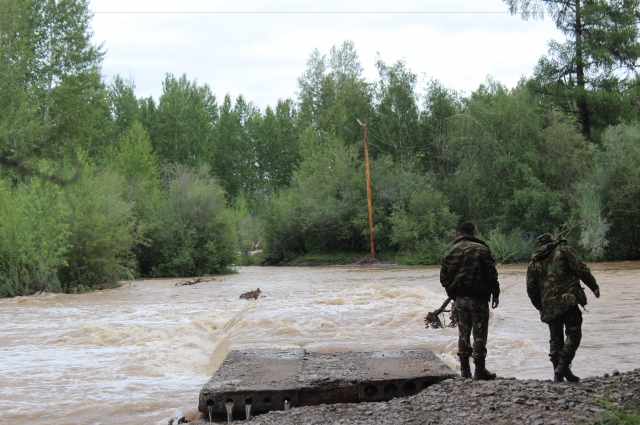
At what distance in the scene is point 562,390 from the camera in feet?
22.3

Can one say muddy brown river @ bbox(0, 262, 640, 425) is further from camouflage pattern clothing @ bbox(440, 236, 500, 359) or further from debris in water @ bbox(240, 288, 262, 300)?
camouflage pattern clothing @ bbox(440, 236, 500, 359)

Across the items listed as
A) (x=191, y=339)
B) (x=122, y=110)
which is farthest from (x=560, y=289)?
(x=122, y=110)

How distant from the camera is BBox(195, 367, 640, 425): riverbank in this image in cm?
593

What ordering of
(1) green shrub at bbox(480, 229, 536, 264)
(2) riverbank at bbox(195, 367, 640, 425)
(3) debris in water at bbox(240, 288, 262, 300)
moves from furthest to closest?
1. (1) green shrub at bbox(480, 229, 536, 264)
2. (3) debris in water at bbox(240, 288, 262, 300)
3. (2) riverbank at bbox(195, 367, 640, 425)

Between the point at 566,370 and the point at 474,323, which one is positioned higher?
the point at 474,323

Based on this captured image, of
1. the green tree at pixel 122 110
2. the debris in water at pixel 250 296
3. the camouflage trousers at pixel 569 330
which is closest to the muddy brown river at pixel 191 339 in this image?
the debris in water at pixel 250 296

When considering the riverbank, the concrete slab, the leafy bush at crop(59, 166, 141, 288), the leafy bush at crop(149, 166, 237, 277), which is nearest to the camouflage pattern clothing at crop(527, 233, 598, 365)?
the riverbank

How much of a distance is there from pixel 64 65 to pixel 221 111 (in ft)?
137

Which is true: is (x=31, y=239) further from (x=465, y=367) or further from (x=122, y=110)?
(x=122, y=110)

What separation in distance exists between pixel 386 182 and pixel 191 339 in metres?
36.5

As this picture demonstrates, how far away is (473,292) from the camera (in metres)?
8.27

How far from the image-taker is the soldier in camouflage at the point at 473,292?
8.20m

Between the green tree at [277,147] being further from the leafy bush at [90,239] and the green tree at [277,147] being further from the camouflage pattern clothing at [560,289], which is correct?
the camouflage pattern clothing at [560,289]

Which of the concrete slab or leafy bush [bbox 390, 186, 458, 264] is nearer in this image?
the concrete slab
